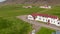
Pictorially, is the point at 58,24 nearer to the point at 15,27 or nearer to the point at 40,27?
the point at 40,27

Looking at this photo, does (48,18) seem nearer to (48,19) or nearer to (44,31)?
(48,19)

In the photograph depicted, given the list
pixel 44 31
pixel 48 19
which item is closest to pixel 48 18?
pixel 48 19

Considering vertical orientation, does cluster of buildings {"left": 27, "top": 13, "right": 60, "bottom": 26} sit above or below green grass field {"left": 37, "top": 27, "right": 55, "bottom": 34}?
above

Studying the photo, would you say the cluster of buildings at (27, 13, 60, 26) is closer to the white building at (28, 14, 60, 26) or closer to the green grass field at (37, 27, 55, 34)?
the white building at (28, 14, 60, 26)

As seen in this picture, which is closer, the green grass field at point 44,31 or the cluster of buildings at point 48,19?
the green grass field at point 44,31

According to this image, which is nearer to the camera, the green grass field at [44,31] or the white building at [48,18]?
the green grass field at [44,31]

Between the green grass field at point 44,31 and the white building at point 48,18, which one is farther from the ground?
the white building at point 48,18

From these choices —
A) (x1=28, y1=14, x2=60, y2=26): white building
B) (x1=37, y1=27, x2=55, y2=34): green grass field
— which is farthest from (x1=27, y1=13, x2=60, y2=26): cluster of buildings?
(x1=37, y1=27, x2=55, y2=34): green grass field

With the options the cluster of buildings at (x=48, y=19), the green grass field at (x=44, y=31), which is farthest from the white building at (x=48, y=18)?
the green grass field at (x=44, y=31)

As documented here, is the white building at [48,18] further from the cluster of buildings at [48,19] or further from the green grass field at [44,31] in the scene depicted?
the green grass field at [44,31]

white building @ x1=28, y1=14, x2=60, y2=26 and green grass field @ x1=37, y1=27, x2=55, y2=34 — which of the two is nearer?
green grass field @ x1=37, y1=27, x2=55, y2=34

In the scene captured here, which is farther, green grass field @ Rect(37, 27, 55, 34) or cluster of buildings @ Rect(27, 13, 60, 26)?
cluster of buildings @ Rect(27, 13, 60, 26)

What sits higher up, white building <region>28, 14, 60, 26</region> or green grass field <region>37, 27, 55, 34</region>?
white building <region>28, 14, 60, 26</region>
